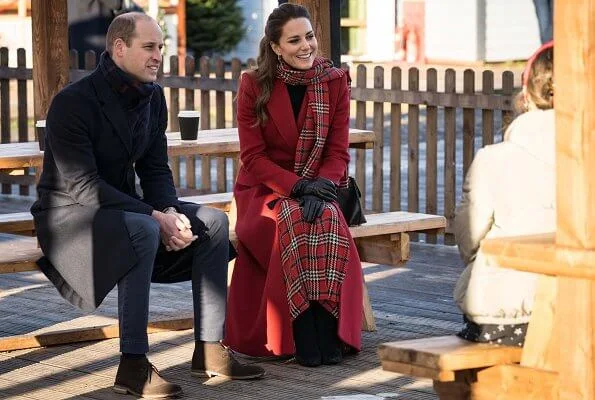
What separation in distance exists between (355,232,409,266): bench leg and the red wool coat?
49 centimetres

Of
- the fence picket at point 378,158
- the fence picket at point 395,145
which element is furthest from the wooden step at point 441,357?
the fence picket at point 378,158

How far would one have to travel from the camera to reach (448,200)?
9547mm

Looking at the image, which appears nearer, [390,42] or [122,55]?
[122,55]

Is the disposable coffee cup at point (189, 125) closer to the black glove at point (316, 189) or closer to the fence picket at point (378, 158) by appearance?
the black glove at point (316, 189)

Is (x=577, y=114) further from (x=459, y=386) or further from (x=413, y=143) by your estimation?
(x=413, y=143)

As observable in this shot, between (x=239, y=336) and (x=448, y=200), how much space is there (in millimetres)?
3634

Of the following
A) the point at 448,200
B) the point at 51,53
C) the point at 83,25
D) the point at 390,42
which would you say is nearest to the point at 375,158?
the point at 448,200

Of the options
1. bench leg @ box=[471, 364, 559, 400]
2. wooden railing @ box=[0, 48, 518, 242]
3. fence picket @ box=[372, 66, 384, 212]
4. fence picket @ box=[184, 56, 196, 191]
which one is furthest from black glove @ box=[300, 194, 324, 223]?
fence picket @ box=[184, 56, 196, 191]

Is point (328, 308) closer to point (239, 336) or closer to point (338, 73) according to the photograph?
point (239, 336)

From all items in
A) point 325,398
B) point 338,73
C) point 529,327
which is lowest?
point 325,398

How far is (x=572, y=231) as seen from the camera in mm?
3646

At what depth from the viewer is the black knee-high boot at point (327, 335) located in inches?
237

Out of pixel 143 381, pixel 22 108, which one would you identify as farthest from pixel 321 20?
pixel 22 108

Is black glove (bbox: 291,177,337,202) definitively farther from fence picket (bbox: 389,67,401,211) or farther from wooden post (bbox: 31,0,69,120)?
fence picket (bbox: 389,67,401,211)
